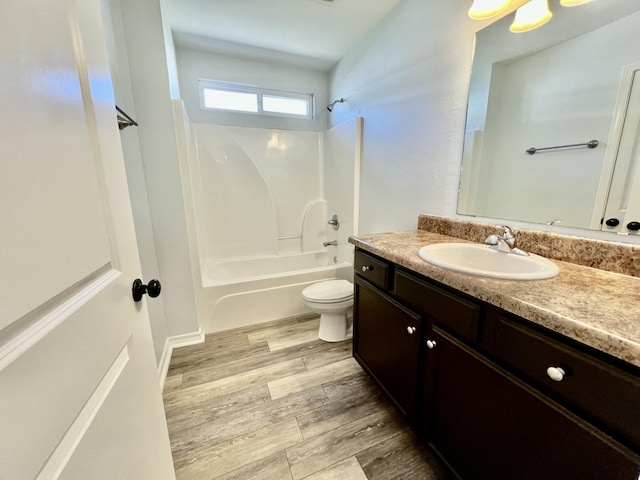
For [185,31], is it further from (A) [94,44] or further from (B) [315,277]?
(B) [315,277]

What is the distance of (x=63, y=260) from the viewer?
43cm

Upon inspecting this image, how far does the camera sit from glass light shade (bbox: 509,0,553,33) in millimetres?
1057

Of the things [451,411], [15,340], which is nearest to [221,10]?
[15,340]

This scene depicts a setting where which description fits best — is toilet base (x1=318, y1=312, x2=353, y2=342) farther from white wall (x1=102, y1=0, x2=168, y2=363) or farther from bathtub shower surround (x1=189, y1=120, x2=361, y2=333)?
white wall (x1=102, y1=0, x2=168, y2=363)

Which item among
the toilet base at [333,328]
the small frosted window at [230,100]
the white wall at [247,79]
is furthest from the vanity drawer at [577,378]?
the small frosted window at [230,100]

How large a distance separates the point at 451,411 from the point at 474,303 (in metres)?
0.45

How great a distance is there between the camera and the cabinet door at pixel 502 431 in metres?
0.58

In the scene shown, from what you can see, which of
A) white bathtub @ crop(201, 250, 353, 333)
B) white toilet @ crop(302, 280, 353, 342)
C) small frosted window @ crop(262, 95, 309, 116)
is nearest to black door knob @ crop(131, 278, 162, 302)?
white toilet @ crop(302, 280, 353, 342)

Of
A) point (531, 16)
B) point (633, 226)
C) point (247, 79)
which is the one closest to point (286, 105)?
point (247, 79)

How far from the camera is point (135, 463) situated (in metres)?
0.64

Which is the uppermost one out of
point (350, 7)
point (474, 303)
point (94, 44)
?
point (350, 7)

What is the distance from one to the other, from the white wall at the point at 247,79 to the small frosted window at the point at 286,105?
0.10 meters

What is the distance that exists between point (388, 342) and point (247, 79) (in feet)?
9.17

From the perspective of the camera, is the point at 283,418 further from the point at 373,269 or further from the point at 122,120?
the point at 122,120
